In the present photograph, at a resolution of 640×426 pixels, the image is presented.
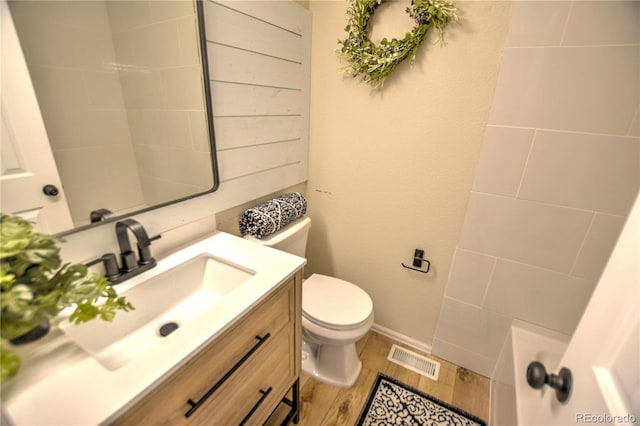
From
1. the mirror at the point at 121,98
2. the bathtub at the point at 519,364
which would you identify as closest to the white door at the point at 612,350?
the bathtub at the point at 519,364

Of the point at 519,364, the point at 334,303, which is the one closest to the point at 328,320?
the point at 334,303

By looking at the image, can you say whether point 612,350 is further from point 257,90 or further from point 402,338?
point 402,338

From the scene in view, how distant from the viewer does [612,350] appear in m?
0.44

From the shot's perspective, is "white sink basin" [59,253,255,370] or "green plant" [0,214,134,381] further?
"white sink basin" [59,253,255,370]

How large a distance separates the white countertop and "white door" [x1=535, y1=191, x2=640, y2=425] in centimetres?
74

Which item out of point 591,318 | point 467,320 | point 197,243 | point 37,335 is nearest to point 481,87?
point 591,318

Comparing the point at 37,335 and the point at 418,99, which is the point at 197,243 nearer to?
the point at 37,335

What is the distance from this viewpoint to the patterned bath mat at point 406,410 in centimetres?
136

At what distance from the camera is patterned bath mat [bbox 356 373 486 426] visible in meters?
1.36

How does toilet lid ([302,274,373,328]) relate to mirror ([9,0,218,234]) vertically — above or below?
below

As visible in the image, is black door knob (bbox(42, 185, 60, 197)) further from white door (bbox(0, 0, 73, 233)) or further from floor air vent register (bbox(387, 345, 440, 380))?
floor air vent register (bbox(387, 345, 440, 380))

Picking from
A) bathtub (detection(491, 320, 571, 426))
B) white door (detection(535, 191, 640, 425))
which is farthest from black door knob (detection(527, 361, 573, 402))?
bathtub (detection(491, 320, 571, 426))

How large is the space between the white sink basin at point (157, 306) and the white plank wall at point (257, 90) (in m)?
0.35

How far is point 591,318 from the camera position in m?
0.52
